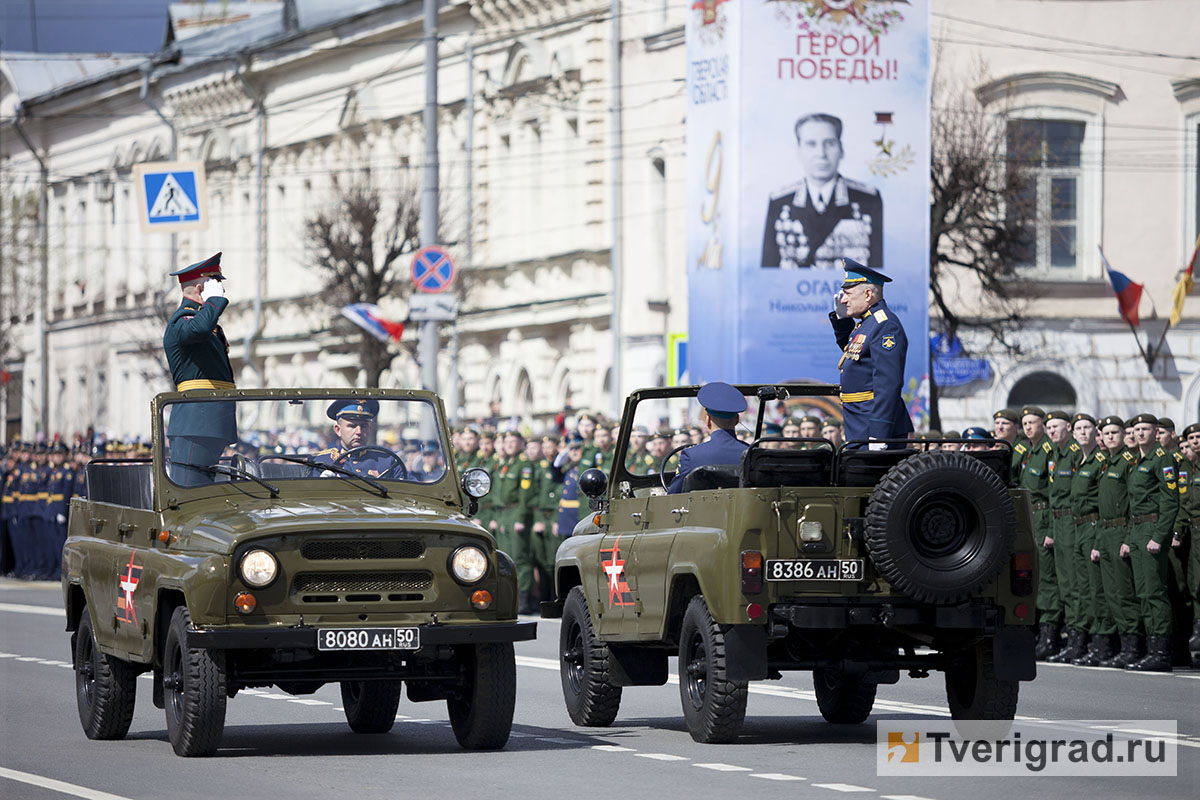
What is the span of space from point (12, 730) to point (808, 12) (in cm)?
1651

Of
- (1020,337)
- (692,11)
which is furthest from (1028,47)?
(692,11)

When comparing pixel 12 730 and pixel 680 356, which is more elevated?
pixel 680 356

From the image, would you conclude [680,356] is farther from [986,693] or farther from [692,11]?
[986,693]

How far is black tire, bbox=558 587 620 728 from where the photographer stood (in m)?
14.1

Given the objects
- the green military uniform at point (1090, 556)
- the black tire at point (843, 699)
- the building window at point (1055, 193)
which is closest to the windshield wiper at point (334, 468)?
the black tire at point (843, 699)

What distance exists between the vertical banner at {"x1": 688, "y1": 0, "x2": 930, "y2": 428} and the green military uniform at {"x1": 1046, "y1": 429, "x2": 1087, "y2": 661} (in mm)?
7265

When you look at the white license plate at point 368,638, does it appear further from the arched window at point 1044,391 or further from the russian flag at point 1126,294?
the arched window at point 1044,391

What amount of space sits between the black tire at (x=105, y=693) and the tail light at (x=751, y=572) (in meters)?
3.39

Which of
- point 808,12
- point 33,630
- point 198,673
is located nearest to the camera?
point 198,673

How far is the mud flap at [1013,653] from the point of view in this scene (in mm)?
12508

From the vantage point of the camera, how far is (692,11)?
29469mm

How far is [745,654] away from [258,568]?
2472mm

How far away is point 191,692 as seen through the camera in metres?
12.0

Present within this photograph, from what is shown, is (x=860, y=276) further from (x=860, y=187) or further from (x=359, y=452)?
(x=860, y=187)
